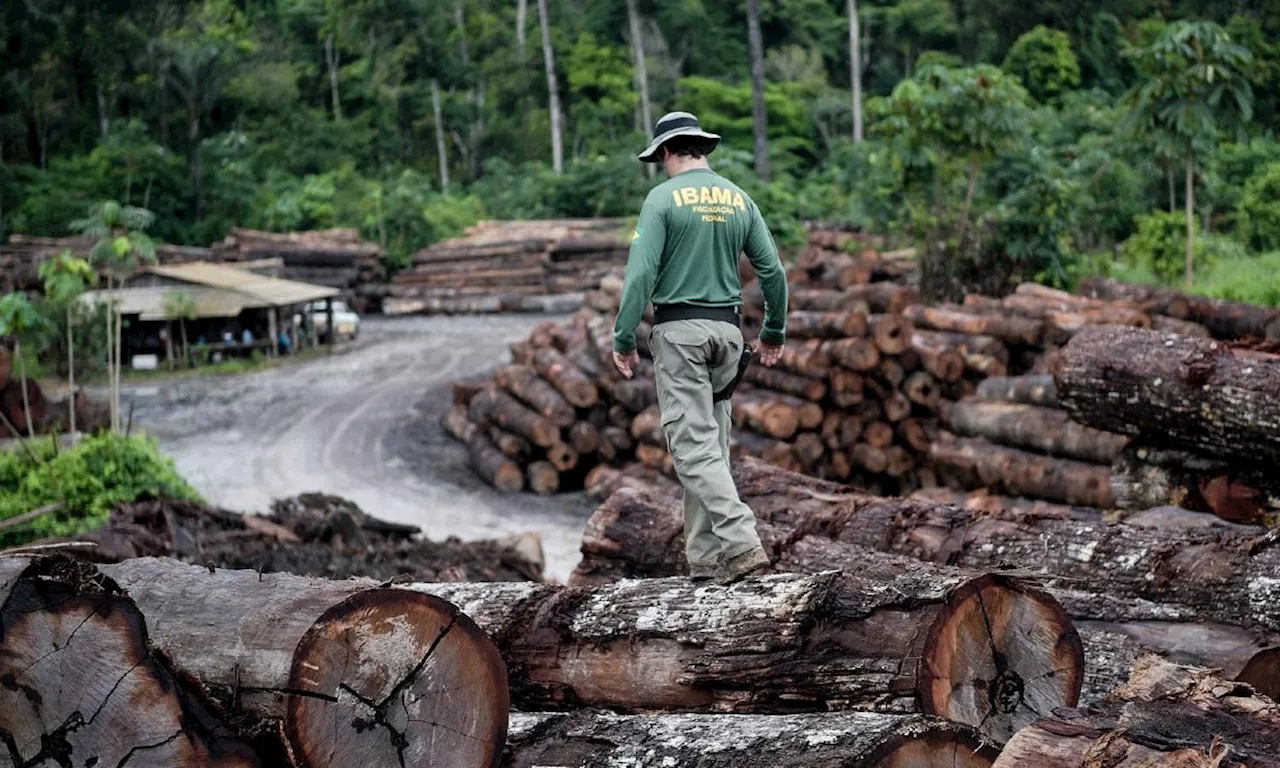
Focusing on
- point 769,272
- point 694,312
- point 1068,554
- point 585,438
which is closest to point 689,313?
point 694,312

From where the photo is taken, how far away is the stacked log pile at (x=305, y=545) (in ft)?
36.1

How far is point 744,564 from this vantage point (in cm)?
572

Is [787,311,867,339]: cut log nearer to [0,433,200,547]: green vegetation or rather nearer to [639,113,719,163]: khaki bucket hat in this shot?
[0,433,200,547]: green vegetation

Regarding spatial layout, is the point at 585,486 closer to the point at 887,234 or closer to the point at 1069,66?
the point at 887,234

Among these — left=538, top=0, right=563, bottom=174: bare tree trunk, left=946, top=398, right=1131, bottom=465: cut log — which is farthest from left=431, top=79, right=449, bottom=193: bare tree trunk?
left=946, top=398, right=1131, bottom=465: cut log

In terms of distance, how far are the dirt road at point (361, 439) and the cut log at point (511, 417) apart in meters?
0.75

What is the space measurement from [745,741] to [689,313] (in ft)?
7.47

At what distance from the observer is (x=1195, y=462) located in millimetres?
9398

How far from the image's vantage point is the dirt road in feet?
57.2

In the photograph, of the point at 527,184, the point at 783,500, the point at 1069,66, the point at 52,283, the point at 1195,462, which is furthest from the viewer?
the point at 527,184

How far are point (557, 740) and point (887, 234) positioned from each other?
2336 centimetres

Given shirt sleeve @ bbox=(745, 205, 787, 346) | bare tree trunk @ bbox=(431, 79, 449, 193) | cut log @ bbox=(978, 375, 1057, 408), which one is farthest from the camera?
bare tree trunk @ bbox=(431, 79, 449, 193)

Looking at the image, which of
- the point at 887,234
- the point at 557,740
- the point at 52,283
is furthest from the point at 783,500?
the point at 887,234

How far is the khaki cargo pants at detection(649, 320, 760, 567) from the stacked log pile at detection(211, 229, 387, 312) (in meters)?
33.9
